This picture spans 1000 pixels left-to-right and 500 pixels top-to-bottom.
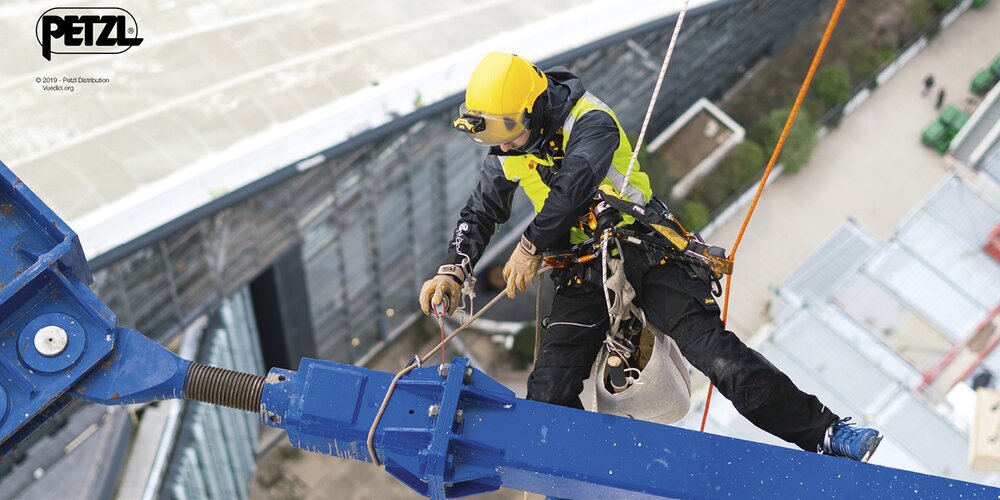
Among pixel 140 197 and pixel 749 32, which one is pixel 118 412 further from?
pixel 749 32

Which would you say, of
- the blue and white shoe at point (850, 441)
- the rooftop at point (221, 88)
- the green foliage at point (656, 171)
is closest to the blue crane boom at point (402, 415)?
the blue and white shoe at point (850, 441)

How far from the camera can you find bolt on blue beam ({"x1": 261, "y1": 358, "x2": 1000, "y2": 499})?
1220cm

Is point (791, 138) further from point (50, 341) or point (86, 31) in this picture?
point (50, 341)

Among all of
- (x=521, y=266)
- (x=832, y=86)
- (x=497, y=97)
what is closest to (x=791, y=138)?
(x=832, y=86)

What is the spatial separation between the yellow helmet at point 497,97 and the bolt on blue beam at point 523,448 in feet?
8.90

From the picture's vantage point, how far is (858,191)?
44.6 metres

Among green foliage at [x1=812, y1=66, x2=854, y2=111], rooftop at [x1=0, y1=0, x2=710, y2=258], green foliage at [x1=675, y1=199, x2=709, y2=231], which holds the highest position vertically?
rooftop at [x1=0, y1=0, x2=710, y2=258]

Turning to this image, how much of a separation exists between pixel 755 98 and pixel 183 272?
2323cm

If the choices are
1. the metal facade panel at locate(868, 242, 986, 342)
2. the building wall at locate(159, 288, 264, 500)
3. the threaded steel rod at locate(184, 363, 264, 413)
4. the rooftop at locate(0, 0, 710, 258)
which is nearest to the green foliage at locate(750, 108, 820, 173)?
the metal facade panel at locate(868, 242, 986, 342)

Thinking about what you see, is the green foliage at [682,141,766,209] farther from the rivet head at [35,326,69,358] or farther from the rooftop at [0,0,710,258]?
the rivet head at [35,326,69,358]

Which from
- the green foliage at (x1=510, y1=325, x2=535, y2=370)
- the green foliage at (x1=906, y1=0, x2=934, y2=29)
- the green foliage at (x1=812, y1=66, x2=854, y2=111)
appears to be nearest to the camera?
the green foliage at (x1=510, y1=325, x2=535, y2=370)

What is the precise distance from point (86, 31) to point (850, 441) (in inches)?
900

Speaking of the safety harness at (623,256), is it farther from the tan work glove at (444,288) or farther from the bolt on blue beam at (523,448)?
the bolt on blue beam at (523,448)

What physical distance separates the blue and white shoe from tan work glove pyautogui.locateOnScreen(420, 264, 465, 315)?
14.2 ft
